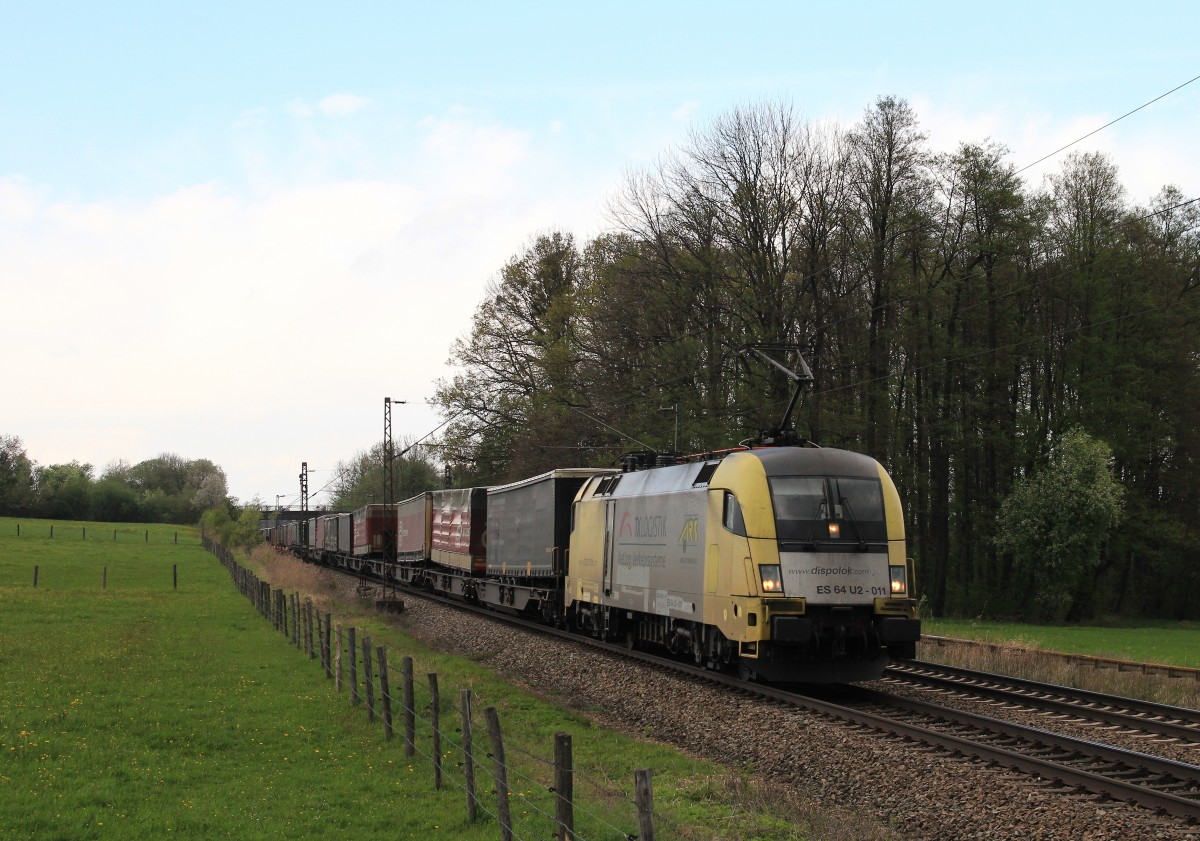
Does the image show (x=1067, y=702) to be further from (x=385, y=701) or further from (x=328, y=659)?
(x=328, y=659)

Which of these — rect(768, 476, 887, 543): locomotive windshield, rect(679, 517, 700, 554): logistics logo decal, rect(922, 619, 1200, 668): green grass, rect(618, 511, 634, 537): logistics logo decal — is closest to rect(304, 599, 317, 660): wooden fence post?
rect(618, 511, 634, 537): logistics logo decal

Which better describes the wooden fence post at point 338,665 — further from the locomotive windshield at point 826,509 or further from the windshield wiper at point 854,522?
the windshield wiper at point 854,522

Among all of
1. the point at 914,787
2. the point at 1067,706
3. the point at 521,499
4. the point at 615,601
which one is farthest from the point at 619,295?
the point at 914,787

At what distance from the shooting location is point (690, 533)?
54.1 feet

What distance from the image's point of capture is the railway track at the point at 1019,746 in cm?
929

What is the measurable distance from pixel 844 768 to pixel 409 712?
4.54 meters

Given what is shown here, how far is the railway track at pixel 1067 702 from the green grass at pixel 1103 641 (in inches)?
209

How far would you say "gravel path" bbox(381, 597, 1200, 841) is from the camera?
8.67 metres

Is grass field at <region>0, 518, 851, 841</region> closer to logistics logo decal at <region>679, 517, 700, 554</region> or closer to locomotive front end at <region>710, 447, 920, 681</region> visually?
locomotive front end at <region>710, 447, 920, 681</region>

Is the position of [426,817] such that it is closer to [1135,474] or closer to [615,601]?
[615,601]

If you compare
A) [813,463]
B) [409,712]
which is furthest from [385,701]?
[813,463]

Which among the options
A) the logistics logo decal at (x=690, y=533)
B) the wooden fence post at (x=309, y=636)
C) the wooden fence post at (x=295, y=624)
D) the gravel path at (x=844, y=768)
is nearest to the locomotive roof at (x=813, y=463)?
the logistics logo decal at (x=690, y=533)

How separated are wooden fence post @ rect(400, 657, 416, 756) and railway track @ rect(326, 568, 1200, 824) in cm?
497

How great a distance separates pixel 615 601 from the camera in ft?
66.9
